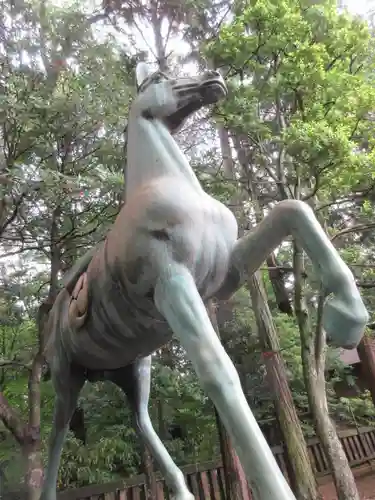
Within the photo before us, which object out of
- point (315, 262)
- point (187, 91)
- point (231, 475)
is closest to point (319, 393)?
point (231, 475)

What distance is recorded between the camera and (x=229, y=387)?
1668 millimetres

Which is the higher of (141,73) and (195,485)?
(141,73)

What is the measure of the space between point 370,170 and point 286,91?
167 centimetres

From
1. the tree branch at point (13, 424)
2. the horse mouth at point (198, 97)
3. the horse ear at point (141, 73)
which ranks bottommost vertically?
the tree branch at point (13, 424)

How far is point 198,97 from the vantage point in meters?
2.36

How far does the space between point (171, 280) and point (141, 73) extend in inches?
56.4

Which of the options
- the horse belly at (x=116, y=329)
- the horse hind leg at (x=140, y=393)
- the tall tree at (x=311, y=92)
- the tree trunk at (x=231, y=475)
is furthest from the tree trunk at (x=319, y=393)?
the horse belly at (x=116, y=329)

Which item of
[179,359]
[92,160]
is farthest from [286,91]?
[179,359]

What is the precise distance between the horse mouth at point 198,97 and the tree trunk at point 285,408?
5.75 metres

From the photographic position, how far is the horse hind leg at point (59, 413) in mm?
2744

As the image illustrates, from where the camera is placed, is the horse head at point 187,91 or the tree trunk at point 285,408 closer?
the horse head at point 187,91

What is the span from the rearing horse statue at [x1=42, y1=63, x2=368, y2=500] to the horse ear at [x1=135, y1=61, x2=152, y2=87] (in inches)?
0.5

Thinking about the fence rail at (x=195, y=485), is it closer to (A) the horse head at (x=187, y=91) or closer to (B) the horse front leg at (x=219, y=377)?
(B) the horse front leg at (x=219, y=377)

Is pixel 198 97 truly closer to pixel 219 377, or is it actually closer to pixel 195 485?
pixel 219 377
